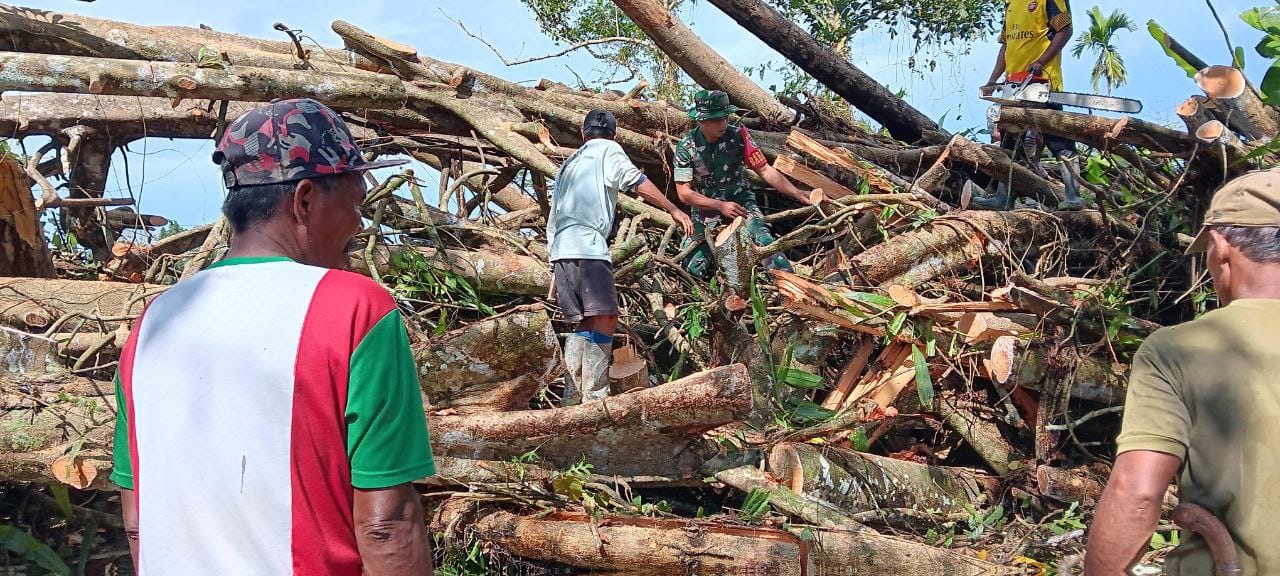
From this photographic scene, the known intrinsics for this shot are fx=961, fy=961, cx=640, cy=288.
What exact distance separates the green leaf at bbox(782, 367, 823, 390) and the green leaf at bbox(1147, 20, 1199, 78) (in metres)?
2.26

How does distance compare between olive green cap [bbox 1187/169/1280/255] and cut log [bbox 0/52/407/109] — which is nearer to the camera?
olive green cap [bbox 1187/169/1280/255]

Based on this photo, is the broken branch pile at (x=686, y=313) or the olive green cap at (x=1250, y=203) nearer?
the olive green cap at (x=1250, y=203)

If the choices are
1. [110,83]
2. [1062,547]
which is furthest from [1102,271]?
[110,83]

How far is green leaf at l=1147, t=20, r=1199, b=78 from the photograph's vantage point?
172 inches

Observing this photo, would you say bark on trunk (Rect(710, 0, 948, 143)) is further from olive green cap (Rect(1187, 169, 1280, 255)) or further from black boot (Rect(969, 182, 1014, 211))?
olive green cap (Rect(1187, 169, 1280, 255))

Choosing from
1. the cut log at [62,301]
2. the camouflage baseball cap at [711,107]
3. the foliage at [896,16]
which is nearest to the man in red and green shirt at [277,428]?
the cut log at [62,301]

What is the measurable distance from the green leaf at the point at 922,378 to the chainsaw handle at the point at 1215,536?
2.84 m

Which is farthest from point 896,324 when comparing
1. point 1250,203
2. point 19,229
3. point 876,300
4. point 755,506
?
point 19,229

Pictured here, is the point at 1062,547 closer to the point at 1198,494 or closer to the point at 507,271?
the point at 1198,494

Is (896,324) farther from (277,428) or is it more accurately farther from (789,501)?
(277,428)

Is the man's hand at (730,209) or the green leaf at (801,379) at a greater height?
the man's hand at (730,209)

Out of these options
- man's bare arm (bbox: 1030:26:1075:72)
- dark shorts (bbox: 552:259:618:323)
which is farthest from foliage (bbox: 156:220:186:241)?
man's bare arm (bbox: 1030:26:1075:72)

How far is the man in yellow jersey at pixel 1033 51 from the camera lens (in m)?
6.67

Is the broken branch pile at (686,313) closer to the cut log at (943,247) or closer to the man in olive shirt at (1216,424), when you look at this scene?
the cut log at (943,247)
